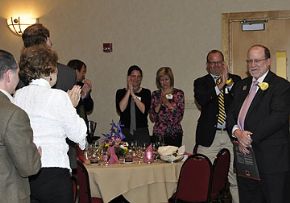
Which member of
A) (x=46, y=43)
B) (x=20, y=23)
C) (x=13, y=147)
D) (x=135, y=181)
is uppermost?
(x=20, y=23)

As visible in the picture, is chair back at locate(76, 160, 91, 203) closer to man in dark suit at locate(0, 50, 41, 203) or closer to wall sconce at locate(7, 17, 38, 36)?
man in dark suit at locate(0, 50, 41, 203)

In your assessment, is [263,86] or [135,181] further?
[135,181]

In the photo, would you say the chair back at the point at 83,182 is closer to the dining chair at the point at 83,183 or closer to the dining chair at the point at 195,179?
the dining chair at the point at 83,183

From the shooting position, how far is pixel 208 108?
199 inches

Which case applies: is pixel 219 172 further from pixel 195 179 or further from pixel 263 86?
pixel 263 86

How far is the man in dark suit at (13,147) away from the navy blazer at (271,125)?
75.2 inches

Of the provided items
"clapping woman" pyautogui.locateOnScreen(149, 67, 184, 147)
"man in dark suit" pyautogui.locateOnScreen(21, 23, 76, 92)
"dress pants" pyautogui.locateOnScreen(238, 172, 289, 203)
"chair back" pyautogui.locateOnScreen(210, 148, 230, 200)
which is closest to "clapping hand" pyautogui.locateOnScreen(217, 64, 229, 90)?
"clapping woman" pyautogui.locateOnScreen(149, 67, 184, 147)

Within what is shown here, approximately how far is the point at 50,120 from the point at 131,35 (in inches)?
181

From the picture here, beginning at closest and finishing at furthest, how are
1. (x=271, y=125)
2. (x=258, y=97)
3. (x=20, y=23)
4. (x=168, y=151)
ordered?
(x=271, y=125), (x=258, y=97), (x=168, y=151), (x=20, y=23)

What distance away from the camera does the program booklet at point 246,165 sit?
3822 millimetres

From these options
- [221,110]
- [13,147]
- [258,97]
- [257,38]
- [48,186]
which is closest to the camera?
[13,147]

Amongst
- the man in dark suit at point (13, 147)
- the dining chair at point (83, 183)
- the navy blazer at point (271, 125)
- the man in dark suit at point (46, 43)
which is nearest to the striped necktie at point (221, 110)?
the navy blazer at point (271, 125)

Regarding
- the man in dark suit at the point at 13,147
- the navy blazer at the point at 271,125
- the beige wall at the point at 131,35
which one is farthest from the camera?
the beige wall at the point at 131,35

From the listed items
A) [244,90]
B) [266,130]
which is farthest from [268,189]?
[244,90]
